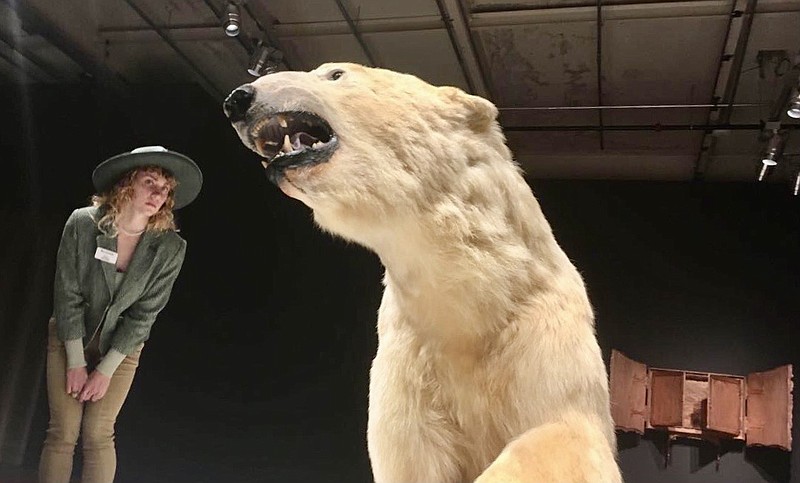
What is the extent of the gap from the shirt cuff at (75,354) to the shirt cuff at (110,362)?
39 mm

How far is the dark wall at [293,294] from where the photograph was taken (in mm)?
2012

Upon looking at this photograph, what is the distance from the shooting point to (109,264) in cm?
169

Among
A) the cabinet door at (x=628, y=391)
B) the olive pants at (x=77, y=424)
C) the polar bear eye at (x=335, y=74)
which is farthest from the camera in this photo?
the cabinet door at (x=628, y=391)

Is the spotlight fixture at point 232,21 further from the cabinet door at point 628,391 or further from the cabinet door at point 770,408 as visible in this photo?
the cabinet door at point 770,408

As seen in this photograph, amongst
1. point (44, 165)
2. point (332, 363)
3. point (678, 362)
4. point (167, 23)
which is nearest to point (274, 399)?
point (332, 363)

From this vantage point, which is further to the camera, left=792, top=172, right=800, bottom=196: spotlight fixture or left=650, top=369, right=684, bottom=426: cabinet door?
left=650, top=369, right=684, bottom=426: cabinet door

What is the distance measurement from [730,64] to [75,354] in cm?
224

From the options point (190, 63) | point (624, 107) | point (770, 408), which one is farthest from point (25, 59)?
point (770, 408)

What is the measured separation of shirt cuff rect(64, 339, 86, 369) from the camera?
66.4 inches

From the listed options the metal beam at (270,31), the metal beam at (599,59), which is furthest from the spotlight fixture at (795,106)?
the metal beam at (270,31)

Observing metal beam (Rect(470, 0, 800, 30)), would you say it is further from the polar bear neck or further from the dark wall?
the polar bear neck

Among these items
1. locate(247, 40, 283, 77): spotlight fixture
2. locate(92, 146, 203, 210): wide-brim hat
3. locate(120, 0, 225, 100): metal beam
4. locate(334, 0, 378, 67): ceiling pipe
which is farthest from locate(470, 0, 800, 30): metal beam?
locate(92, 146, 203, 210): wide-brim hat

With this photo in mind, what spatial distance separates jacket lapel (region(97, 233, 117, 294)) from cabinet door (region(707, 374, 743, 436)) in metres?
2.58

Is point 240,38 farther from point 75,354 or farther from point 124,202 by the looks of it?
point 75,354
